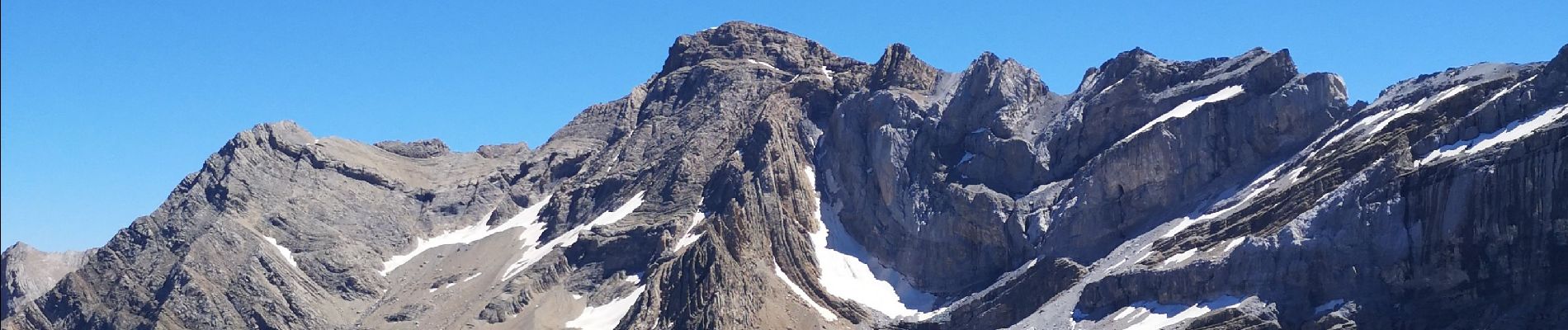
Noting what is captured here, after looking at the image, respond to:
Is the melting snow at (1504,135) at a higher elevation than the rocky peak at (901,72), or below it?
below

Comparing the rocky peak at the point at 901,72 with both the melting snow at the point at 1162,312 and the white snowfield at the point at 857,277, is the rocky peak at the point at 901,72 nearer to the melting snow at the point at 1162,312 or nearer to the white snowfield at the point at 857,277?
the white snowfield at the point at 857,277

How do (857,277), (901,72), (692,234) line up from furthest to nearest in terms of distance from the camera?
(901,72)
(692,234)
(857,277)

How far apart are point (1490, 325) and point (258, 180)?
13473 centimetres

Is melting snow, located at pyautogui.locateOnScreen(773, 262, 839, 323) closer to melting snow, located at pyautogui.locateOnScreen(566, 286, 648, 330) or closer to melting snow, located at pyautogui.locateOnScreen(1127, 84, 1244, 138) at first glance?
melting snow, located at pyautogui.locateOnScreen(566, 286, 648, 330)

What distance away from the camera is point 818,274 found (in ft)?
→ 524

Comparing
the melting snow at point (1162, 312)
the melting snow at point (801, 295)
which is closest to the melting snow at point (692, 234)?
the melting snow at point (801, 295)

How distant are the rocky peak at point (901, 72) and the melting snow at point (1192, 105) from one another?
122 ft

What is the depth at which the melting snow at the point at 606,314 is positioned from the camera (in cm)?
16200

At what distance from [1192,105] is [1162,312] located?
88.2 feet

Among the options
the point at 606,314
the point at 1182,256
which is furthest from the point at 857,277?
the point at 1182,256

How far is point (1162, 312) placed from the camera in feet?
403

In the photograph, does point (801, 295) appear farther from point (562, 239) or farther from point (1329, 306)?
point (1329, 306)

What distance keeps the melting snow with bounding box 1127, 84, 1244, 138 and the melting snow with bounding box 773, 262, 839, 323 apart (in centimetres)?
Result: 2789

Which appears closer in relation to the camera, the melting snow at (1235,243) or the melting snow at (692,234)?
the melting snow at (1235,243)
